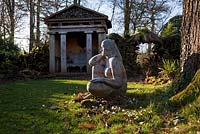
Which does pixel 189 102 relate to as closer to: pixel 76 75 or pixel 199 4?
pixel 199 4

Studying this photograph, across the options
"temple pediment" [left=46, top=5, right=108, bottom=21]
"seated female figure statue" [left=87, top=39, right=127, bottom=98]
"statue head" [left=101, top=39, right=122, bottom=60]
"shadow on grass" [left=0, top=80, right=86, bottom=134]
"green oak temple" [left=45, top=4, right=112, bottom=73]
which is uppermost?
"temple pediment" [left=46, top=5, right=108, bottom=21]

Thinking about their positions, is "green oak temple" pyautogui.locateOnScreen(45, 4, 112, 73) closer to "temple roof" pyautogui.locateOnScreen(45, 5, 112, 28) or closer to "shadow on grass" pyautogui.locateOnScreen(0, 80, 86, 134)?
"temple roof" pyautogui.locateOnScreen(45, 5, 112, 28)

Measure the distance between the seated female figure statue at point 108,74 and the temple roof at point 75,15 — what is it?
1135cm

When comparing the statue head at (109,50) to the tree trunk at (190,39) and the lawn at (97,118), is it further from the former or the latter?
the tree trunk at (190,39)

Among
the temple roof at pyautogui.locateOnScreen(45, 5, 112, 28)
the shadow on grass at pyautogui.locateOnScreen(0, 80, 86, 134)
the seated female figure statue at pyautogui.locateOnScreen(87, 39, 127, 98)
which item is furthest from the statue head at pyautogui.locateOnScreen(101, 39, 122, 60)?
the temple roof at pyautogui.locateOnScreen(45, 5, 112, 28)

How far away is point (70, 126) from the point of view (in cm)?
639

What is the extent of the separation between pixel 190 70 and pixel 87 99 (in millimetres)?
2478

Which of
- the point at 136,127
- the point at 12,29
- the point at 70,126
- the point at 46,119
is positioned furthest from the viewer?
the point at 12,29

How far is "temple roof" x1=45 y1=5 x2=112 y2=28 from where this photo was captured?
20219 millimetres

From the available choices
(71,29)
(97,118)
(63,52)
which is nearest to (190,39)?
(97,118)

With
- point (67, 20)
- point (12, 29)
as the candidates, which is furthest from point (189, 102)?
point (12, 29)

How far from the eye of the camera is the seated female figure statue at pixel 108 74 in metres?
8.06

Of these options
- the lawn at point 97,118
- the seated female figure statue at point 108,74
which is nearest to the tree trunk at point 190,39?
the lawn at point 97,118

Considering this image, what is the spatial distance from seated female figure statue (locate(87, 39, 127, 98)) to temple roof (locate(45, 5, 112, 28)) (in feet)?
37.2
